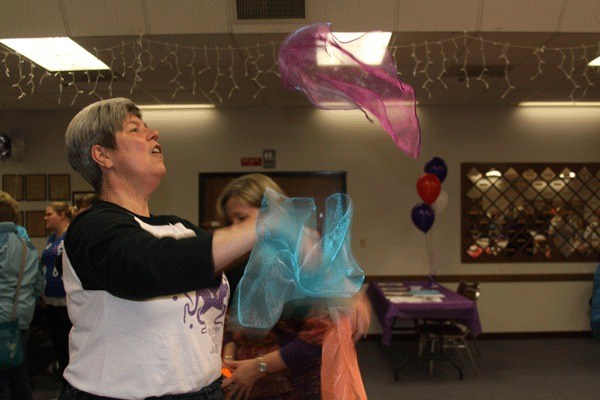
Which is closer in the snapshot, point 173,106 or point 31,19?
point 31,19

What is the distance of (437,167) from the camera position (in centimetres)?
608

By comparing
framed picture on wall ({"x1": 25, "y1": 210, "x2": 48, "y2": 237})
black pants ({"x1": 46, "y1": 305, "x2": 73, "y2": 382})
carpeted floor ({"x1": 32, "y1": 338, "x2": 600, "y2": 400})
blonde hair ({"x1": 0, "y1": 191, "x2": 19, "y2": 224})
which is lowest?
carpeted floor ({"x1": 32, "y1": 338, "x2": 600, "y2": 400})

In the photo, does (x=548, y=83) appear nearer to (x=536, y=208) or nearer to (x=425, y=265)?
(x=536, y=208)

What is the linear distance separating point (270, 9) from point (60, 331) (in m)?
2.65

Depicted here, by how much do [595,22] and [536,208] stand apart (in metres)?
3.27

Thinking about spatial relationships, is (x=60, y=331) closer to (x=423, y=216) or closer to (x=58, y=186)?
(x=58, y=186)

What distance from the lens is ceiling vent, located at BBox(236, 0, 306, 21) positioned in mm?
3633

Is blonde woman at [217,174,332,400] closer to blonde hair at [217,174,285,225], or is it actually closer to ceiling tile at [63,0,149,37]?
blonde hair at [217,174,285,225]

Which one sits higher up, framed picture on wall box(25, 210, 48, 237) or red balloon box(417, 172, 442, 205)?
red balloon box(417, 172, 442, 205)

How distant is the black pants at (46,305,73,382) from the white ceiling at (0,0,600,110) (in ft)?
5.55

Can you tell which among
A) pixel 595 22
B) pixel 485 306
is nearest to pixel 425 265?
pixel 485 306

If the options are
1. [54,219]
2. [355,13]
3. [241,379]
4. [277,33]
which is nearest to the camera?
[241,379]

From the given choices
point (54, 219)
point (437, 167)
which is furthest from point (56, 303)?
point (437, 167)

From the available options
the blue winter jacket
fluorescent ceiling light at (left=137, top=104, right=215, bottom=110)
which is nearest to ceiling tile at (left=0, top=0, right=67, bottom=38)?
the blue winter jacket
